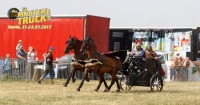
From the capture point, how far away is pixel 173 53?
36.5 meters

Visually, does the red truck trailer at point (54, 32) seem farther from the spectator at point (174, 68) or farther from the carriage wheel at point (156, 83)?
the carriage wheel at point (156, 83)

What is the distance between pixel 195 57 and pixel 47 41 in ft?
31.8

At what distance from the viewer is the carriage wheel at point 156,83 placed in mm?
20705

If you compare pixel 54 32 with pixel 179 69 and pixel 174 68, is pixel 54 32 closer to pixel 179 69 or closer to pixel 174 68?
pixel 174 68

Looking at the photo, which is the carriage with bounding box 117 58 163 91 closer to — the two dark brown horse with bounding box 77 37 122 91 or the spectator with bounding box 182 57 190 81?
the two dark brown horse with bounding box 77 37 122 91

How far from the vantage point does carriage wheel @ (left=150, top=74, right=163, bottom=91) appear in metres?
20.7

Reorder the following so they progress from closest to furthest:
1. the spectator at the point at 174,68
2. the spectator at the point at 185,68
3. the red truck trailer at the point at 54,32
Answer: the red truck trailer at the point at 54,32
the spectator at the point at 185,68
the spectator at the point at 174,68

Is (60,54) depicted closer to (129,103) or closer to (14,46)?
(14,46)

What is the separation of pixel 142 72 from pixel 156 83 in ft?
2.18

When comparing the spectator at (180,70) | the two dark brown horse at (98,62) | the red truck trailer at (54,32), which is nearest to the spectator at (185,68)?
the spectator at (180,70)

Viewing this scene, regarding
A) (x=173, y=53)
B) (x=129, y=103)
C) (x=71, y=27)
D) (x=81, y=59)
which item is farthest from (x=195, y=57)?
(x=129, y=103)

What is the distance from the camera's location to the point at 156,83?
21.0 metres

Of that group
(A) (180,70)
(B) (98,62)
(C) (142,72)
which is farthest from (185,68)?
(B) (98,62)

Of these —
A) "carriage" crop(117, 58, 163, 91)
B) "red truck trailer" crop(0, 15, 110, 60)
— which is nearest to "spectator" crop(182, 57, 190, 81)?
"red truck trailer" crop(0, 15, 110, 60)
